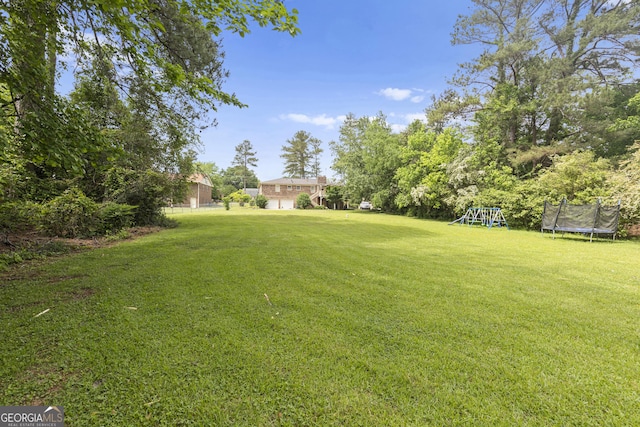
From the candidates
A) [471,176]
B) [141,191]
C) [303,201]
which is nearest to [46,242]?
[141,191]

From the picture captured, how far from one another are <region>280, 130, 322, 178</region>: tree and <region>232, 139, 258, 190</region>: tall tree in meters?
9.41

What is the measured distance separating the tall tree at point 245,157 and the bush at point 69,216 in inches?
2310

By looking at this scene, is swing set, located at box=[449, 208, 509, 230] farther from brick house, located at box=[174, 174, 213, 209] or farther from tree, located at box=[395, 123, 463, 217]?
brick house, located at box=[174, 174, 213, 209]

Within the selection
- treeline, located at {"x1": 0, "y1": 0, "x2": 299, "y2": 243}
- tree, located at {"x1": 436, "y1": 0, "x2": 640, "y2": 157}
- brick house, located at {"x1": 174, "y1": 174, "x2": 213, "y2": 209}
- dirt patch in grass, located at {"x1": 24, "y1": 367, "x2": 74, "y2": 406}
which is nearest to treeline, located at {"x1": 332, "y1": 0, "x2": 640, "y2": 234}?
tree, located at {"x1": 436, "y1": 0, "x2": 640, "y2": 157}

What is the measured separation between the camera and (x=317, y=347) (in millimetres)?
2529

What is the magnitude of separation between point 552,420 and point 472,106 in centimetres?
2455

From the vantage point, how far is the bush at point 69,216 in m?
7.26

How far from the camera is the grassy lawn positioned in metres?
1.82

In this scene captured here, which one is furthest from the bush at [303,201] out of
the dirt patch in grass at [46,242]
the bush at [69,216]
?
the bush at [69,216]

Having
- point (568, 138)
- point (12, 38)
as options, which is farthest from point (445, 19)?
point (12, 38)

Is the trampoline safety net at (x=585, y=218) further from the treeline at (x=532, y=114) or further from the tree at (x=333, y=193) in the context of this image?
the tree at (x=333, y=193)

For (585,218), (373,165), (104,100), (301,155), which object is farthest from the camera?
(301,155)

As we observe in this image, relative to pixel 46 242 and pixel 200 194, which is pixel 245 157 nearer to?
pixel 200 194

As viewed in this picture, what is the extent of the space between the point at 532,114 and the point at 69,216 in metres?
26.6
